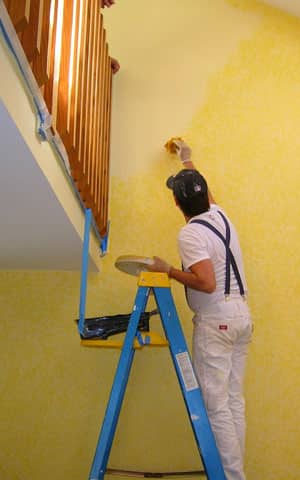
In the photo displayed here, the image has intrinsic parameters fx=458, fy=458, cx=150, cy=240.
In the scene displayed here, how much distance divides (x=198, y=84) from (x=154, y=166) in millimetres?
606

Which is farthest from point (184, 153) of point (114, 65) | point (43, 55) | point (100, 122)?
point (43, 55)

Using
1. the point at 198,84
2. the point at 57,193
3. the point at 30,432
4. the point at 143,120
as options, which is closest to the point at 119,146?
the point at 143,120

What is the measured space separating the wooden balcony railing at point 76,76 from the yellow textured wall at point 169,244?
0.29m

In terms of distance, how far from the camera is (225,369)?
63.9 inches

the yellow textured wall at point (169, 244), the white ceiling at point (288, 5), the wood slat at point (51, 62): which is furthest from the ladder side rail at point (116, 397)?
the white ceiling at point (288, 5)

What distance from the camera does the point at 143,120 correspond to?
2627 millimetres

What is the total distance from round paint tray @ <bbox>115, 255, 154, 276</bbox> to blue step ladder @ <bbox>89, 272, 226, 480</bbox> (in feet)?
0.18

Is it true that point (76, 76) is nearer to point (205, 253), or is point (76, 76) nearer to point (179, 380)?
point (205, 253)

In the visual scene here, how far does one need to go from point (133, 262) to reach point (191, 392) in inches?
20.0

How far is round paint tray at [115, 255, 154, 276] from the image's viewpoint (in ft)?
5.63

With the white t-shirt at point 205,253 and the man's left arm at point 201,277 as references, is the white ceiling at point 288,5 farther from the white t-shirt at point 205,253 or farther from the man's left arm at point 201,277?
the man's left arm at point 201,277

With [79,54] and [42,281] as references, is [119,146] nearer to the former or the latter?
[42,281]

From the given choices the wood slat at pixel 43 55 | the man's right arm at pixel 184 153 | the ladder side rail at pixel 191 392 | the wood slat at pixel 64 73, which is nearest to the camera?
the wood slat at pixel 43 55

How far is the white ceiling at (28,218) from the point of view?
1020 millimetres
